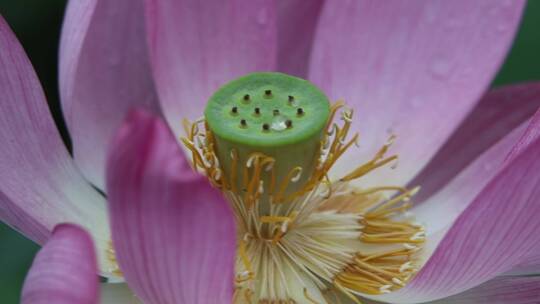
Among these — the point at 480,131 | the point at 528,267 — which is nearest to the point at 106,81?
the point at 480,131

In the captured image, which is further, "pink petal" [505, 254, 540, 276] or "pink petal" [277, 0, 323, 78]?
"pink petal" [277, 0, 323, 78]

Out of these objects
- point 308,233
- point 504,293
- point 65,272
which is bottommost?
point 65,272

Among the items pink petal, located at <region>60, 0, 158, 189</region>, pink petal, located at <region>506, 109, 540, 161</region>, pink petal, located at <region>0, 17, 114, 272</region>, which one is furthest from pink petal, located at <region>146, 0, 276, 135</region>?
A: pink petal, located at <region>506, 109, 540, 161</region>

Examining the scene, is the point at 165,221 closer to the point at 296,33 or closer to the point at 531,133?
the point at 531,133

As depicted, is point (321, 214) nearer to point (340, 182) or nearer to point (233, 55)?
point (340, 182)

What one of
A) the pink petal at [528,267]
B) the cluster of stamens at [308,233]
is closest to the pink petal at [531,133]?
the pink petal at [528,267]

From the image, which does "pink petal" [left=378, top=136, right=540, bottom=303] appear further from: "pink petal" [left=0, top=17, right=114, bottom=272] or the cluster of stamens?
"pink petal" [left=0, top=17, right=114, bottom=272]

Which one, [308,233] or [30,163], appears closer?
[30,163]
